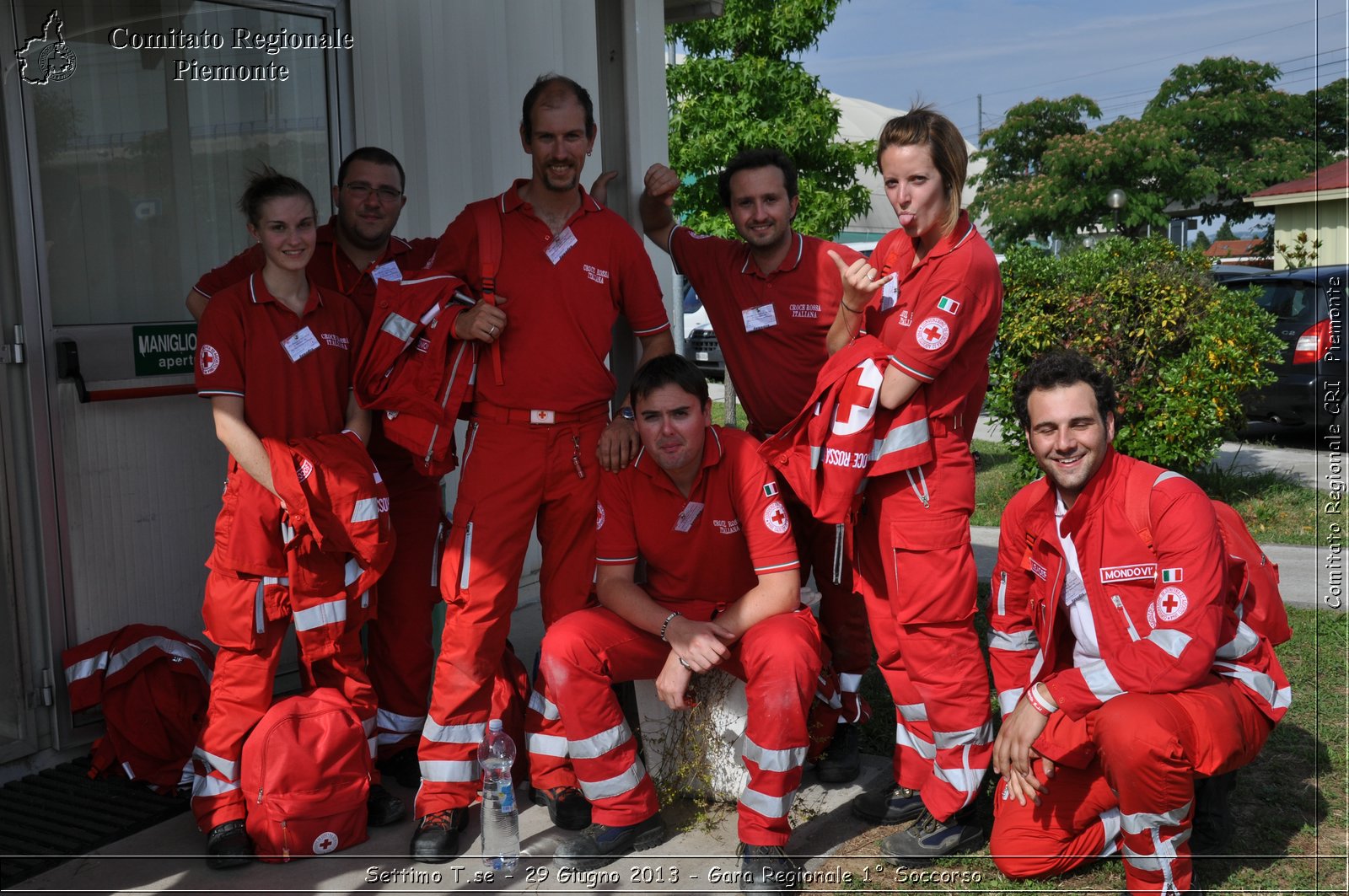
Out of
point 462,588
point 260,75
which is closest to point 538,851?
point 462,588

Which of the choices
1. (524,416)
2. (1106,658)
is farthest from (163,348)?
(1106,658)

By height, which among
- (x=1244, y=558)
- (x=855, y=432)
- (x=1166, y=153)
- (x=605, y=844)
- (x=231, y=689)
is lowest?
(x=605, y=844)

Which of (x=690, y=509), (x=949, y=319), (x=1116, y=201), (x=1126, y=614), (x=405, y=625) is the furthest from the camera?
(x=1116, y=201)

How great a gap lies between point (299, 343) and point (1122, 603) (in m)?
2.77

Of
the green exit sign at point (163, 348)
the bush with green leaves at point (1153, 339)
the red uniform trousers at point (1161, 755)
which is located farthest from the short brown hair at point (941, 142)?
the bush with green leaves at point (1153, 339)

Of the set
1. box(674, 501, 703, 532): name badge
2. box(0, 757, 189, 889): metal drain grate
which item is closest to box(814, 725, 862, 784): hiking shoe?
box(674, 501, 703, 532): name badge

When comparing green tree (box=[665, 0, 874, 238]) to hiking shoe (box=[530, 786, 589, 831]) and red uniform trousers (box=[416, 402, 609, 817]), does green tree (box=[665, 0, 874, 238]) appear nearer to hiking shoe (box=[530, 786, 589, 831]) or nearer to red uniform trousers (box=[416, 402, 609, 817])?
red uniform trousers (box=[416, 402, 609, 817])

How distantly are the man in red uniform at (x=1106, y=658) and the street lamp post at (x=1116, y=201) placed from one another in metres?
23.4

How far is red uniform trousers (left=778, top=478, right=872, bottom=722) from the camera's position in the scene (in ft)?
14.6

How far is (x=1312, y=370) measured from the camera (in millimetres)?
10820

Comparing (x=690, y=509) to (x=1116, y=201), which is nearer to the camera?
(x=690, y=509)

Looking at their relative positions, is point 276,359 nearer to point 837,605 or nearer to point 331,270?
point 331,270

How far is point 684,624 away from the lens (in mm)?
3818

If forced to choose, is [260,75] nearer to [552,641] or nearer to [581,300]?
[581,300]
